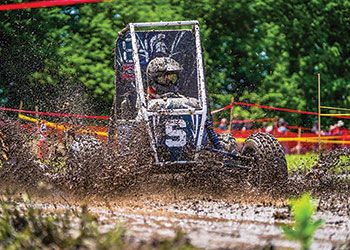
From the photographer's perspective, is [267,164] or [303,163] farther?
[303,163]

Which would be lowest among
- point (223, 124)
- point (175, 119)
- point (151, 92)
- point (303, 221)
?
point (223, 124)

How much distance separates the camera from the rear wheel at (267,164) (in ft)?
34.2

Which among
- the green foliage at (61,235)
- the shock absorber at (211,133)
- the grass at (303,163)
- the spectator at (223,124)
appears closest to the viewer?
the green foliage at (61,235)

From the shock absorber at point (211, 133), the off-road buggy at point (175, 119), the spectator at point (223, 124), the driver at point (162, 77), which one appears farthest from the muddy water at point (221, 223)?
the spectator at point (223, 124)

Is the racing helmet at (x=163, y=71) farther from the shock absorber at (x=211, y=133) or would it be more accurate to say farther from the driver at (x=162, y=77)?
A: the shock absorber at (x=211, y=133)

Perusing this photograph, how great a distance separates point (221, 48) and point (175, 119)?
17.0 m

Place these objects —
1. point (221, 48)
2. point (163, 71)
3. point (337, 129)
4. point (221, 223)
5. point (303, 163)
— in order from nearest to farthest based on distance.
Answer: point (221, 223), point (163, 71), point (303, 163), point (337, 129), point (221, 48)

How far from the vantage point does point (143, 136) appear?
1054 cm

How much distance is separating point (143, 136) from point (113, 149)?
48 cm

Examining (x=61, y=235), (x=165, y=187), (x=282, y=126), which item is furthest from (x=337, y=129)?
(x=61, y=235)

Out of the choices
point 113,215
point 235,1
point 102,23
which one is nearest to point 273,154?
point 113,215

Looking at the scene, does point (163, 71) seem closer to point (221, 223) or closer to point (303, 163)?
point (303, 163)

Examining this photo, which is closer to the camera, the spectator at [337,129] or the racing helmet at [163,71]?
the racing helmet at [163,71]

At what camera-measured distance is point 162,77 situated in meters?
11.4
